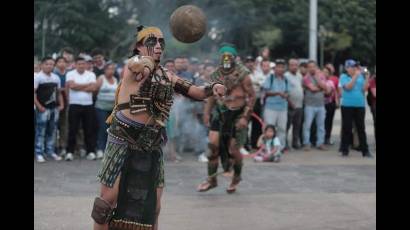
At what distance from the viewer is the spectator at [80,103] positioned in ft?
40.1

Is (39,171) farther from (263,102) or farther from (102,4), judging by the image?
(102,4)

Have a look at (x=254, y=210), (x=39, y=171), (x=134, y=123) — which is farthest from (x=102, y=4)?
(x=134, y=123)

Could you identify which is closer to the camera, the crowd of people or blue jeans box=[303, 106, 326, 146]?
the crowd of people

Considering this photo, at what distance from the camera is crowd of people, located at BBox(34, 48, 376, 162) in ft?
40.2

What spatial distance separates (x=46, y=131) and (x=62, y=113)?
0.58 metres

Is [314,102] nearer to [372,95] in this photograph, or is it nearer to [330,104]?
[330,104]

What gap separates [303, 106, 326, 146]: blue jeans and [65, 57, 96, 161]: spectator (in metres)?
4.40

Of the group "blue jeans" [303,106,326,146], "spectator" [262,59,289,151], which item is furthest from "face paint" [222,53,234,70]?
"blue jeans" [303,106,326,146]

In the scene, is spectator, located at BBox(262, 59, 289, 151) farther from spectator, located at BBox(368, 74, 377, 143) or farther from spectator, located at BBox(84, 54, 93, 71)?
spectator, located at BBox(84, 54, 93, 71)

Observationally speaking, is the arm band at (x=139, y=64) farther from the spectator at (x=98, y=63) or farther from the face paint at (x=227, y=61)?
the spectator at (x=98, y=63)

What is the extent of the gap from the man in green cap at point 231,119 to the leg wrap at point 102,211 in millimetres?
3631

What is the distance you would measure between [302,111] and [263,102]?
90cm

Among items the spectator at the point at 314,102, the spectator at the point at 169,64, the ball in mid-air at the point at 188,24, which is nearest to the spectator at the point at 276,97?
the spectator at the point at 314,102
